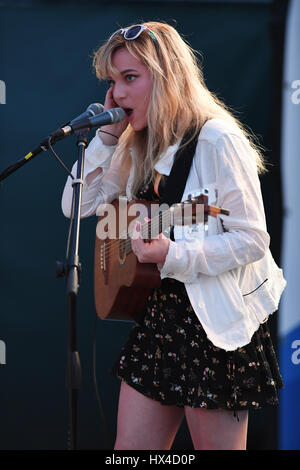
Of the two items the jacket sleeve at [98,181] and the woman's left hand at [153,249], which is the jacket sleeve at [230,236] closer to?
the woman's left hand at [153,249]

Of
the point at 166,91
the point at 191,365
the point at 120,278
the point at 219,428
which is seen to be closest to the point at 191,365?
the point at 191,365

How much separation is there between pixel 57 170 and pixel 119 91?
1.35 metres

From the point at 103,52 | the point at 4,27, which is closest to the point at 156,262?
the point at 103,52

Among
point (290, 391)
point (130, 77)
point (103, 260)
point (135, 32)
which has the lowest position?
point (290, 391)

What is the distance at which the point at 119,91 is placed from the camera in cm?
226

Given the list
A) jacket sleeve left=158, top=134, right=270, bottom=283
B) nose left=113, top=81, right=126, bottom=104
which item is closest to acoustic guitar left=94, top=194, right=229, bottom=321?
jacket sleeve left=158, top=134, right=270, bottom=283

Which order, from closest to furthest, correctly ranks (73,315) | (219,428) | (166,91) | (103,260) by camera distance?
(73,315), (219,428), (166,91), (103,260)

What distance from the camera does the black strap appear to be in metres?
2.08

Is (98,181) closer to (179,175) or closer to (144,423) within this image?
(179,175)

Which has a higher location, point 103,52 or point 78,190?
point 103,52

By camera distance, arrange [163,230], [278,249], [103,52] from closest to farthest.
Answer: [163,230] < [103,52] < [278,249]

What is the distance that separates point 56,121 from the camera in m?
3.48
